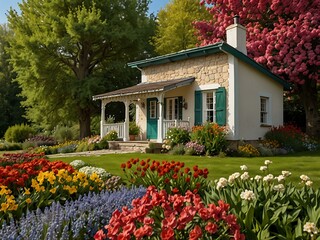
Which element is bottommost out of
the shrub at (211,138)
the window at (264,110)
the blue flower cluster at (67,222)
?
the blue flower cluster at (67,222)

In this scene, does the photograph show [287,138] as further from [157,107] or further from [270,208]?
[270,208]

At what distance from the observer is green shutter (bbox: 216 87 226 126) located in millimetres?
14010

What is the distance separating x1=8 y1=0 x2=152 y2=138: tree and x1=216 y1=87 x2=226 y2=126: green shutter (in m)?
9.53

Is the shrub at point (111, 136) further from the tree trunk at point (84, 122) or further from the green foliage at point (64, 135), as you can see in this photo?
the green foliage at point (64, 135)

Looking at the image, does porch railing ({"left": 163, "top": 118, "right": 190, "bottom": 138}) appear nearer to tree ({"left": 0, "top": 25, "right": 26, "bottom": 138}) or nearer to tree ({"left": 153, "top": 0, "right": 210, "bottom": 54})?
tree ({"left": 153, "top": 0, "right": 210, "bottom": 54})

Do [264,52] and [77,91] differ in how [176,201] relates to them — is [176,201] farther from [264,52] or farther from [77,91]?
[77,91]

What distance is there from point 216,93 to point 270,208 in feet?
38.7

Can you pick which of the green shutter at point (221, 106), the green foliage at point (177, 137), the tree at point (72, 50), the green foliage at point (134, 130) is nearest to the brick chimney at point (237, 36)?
the green shutter at point (221, 106)

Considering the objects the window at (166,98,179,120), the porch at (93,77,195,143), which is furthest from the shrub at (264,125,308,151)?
the window at (166,98,179,120)

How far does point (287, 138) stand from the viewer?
14695mm

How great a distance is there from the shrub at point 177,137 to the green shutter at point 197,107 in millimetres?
1289

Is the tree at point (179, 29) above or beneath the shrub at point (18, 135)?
above

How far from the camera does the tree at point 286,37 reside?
1552 centimetres

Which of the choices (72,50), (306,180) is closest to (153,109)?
(72,50)
